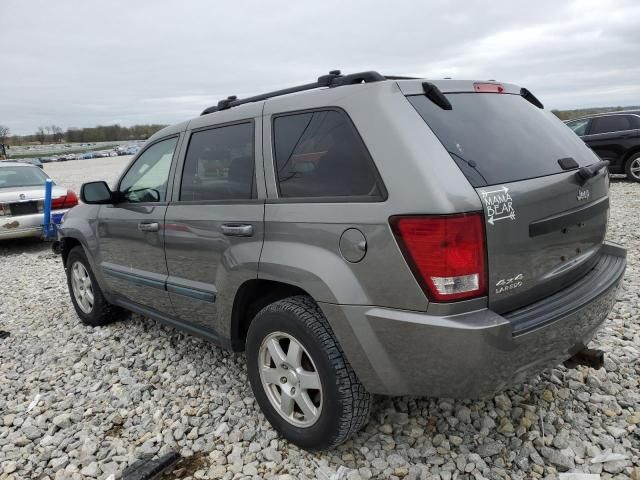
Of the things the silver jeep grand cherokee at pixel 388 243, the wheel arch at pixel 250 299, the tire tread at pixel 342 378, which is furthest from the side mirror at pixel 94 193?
the tire tread at pixel 342 378

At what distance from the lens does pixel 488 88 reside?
2568 mm

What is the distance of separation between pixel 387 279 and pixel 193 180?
5.49 ft

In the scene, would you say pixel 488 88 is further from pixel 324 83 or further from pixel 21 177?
pixel 21 177

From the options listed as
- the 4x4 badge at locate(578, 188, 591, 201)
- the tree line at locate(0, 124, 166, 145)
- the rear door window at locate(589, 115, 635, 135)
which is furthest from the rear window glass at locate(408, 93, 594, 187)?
the tree line at locate(0, 124, 166, 145)

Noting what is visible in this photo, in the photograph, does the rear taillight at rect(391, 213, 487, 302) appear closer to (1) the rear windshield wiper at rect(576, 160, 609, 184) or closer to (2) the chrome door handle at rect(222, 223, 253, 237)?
(1) the rear windshield wiper at rect(576, 160, 609, 184)

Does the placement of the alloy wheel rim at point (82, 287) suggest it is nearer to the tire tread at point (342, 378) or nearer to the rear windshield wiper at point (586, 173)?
the tire tread at point (342, 378)

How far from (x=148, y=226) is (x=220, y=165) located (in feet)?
2.56

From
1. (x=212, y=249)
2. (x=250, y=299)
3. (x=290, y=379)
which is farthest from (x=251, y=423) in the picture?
(x=212, y=249)

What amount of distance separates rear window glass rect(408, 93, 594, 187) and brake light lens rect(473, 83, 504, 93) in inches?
1.1

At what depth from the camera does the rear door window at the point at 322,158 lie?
219 cm

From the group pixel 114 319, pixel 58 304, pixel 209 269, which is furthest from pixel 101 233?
pixel 58 304

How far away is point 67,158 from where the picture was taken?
64.1 m

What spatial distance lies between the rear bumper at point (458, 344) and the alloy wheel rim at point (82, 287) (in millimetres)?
3154

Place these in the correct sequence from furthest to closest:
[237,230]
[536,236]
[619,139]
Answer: [619,139]
[237,230]
[536,236]
